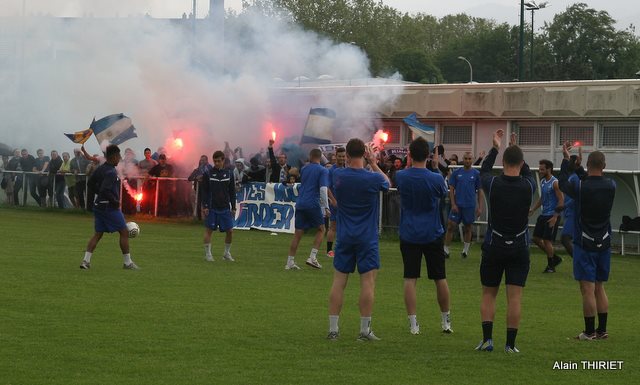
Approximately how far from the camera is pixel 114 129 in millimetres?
33656

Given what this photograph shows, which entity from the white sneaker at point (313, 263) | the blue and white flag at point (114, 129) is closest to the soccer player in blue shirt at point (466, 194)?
the white sneaker at point (313, 263)

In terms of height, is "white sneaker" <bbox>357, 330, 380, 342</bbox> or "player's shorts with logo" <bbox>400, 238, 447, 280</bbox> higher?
"player's shorts with logo" <bbox>400, 238, 447, 280</bbox>

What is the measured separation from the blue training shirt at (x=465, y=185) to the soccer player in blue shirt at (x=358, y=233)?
10632mm

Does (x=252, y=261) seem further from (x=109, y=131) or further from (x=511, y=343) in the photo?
(x=109, y=131)

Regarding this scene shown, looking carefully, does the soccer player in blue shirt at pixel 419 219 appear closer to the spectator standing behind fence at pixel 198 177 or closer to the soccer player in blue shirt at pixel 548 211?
the soccer player in blue shirt at pixel 548 211

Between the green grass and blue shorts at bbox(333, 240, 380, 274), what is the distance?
2.45 feet

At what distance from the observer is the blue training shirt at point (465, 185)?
21750mm

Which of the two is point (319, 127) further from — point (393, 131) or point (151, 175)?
point (151, 175)

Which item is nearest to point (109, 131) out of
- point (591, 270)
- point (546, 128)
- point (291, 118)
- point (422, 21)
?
point (291, 118)

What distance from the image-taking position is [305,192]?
1881 centimetres

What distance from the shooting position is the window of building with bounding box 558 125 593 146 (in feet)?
99.7

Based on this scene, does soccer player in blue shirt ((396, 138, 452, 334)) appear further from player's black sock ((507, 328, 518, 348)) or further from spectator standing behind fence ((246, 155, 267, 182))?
spectator standing behind fence ((246, 155, 267, 182))

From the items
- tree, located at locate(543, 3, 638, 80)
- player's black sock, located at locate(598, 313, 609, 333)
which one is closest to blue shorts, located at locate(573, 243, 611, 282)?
player's black sock, located at locate(598, 313, 609, 333)

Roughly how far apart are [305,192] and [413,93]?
15.0 meters
